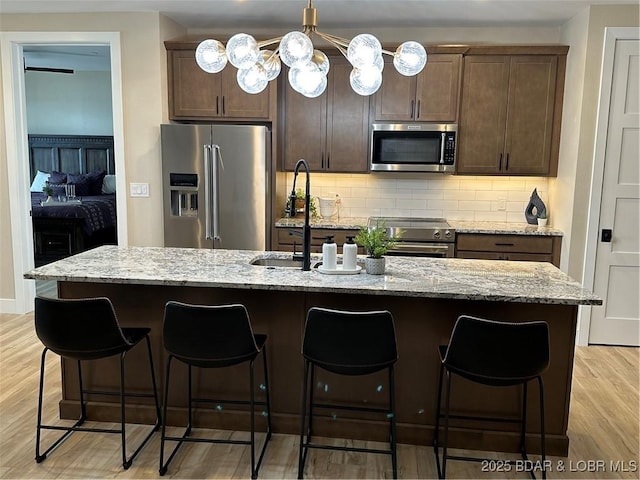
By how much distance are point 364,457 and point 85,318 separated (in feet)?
4.93

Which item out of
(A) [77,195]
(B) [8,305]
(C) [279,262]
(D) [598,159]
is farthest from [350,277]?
(A) [77,195]

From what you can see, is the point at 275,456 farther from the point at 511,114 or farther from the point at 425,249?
the point at 511,114

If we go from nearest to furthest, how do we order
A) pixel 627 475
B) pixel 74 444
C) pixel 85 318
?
pixel 85 318, pixel 627 475, pixel 74 444

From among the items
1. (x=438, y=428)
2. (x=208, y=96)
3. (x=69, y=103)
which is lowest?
(x=438, y=428)

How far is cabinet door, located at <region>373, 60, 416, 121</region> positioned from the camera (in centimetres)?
450

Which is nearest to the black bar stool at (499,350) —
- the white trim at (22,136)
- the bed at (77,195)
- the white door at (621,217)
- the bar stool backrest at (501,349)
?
the bar stool backrest at (501,349)

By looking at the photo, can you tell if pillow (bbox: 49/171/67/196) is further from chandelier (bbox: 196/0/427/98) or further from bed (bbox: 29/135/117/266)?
chandelier (bbox: 196/0/427/98)

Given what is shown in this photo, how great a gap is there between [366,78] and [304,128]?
2.27m

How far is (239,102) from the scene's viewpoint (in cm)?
457

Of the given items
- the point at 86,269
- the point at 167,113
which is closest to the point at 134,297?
the point at 86,269

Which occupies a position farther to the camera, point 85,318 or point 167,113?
point 167,113

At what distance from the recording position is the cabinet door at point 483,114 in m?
4.41

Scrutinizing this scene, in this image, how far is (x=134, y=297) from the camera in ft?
9.16

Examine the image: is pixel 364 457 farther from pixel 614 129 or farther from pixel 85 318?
pixel 614 129
